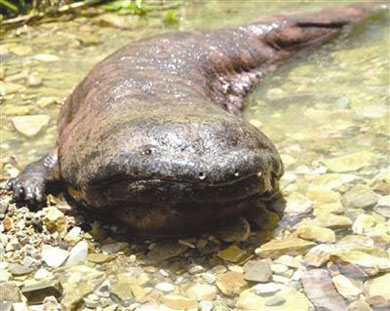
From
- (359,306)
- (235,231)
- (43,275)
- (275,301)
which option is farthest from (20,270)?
(359,306)

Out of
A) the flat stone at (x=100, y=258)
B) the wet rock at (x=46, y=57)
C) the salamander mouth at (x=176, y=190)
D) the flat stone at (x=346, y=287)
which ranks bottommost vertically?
the flat stone at (x=100, y=258)

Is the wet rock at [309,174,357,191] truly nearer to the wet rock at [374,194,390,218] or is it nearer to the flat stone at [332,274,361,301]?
the wet rock at [374,194,390,218]

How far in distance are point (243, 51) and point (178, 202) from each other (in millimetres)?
2905

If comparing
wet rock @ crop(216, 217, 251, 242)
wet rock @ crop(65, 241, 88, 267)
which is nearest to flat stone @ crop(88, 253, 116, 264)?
wet rock @ crop(65, 241, 88, 267)

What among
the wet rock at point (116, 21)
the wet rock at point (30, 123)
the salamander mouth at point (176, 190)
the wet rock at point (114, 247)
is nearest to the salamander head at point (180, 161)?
the salamander mouth at point (176, 190)

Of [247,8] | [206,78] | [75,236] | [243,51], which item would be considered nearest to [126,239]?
[75,236]

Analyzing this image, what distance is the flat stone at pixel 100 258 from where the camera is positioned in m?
3.08

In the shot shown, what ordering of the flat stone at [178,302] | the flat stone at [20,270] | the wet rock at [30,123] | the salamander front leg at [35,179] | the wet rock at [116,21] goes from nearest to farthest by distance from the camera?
the flat stone at [178,302], the flat stone at [20,270], the salamander front leg at [35,179], the wet rock at [30,123], the wet rock at [116,21]

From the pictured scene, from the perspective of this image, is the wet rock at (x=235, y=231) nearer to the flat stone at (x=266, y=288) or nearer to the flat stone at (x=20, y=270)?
the flat stone at (x=266, y=288)

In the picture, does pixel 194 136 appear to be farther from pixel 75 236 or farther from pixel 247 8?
pixel 247 8

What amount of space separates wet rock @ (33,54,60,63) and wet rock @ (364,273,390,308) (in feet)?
12.6

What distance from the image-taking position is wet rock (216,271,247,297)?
281 cm

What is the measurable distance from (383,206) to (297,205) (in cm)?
41

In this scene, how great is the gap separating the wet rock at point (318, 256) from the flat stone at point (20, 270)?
1194 millimetres
